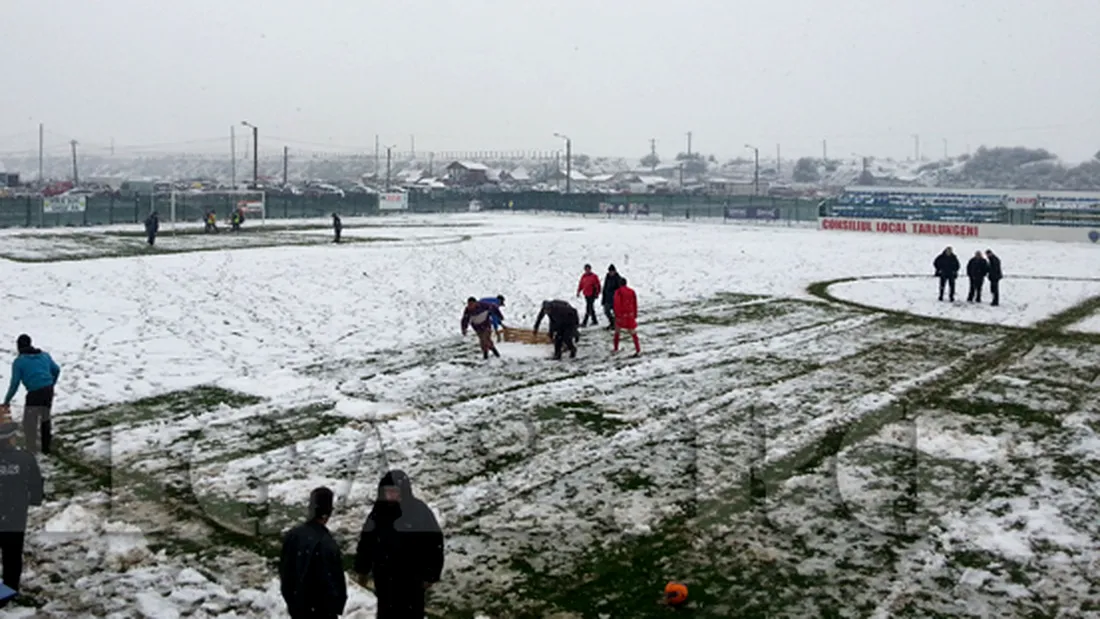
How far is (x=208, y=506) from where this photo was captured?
9.80 metres

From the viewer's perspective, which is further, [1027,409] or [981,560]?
[1027,409]

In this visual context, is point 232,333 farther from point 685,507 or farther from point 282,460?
point 685,507

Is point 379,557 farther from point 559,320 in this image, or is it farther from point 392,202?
point 392,202

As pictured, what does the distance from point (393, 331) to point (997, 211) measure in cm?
4623

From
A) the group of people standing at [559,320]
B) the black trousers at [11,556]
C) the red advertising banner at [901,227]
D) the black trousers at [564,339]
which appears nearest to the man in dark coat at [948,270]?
the group of people standing at [559,320]

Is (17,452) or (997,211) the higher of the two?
(997,211)

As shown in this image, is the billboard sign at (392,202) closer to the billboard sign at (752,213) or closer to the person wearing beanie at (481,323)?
the billboard sign at (752,213)

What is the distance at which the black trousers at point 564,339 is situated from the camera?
56.7ft

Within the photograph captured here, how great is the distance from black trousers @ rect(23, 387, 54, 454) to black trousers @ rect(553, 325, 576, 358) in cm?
832

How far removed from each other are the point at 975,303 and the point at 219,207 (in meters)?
52.9

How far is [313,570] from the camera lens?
230 inches

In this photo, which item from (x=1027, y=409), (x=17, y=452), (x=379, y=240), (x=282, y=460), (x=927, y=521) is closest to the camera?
(x=17, y=452)

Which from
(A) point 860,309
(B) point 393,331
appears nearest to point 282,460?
(B) point 393,331

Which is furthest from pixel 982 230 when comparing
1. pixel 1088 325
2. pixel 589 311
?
pixel 589 311
